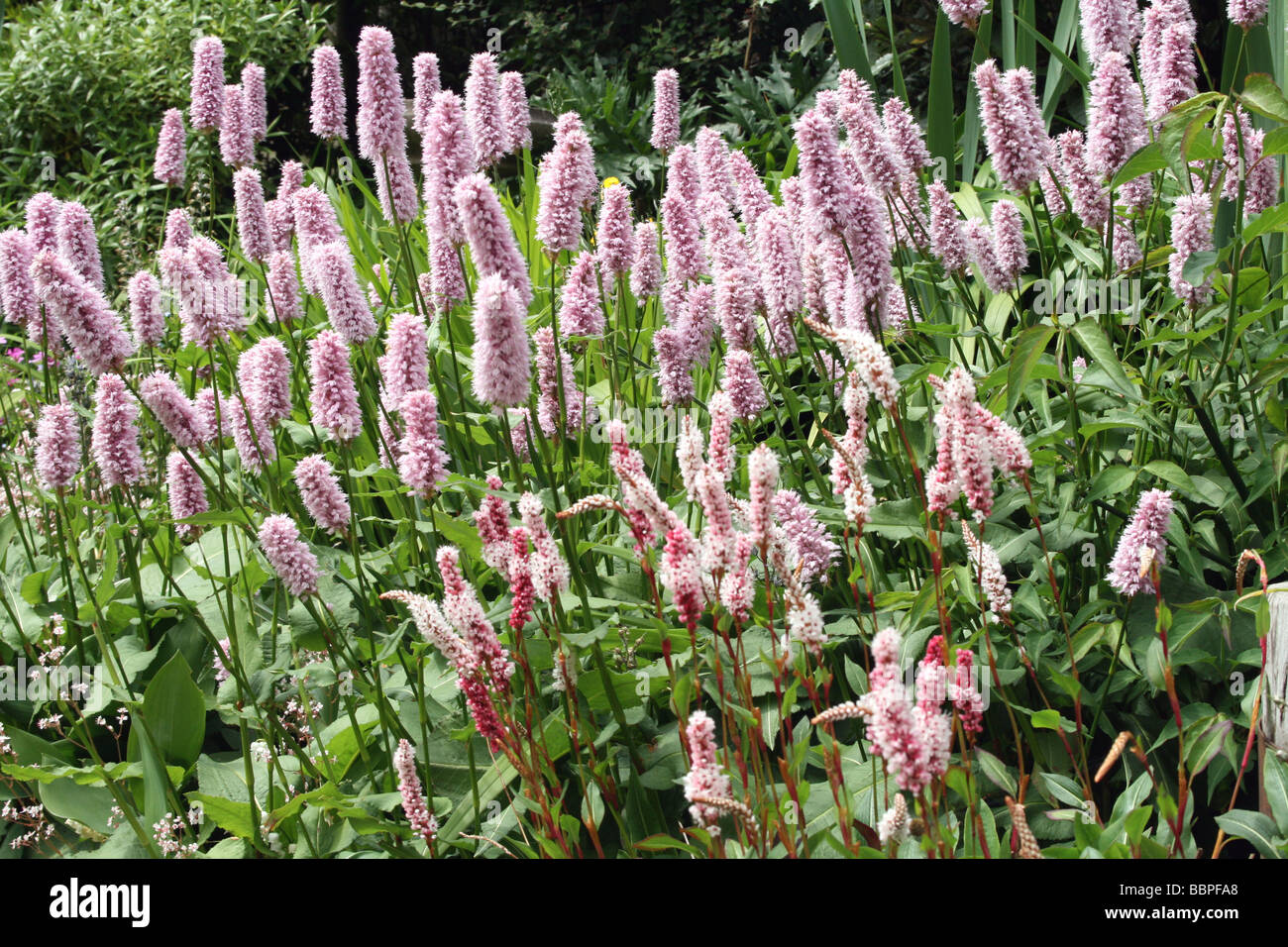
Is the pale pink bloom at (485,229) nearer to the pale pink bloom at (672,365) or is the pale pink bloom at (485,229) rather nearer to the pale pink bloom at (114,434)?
the pale pink bloom at (672,365)

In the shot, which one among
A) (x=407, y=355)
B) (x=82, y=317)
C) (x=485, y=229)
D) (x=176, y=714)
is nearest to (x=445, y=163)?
(x=485, y=229)

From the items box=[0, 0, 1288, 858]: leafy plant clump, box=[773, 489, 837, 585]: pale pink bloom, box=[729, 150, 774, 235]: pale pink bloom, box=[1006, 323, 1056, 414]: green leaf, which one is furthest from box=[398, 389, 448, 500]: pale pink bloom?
box=[729, 150, 774, 235]: pale pink bloom

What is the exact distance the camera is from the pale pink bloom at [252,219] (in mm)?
3584

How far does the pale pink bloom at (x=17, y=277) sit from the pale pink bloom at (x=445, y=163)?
3.57ft

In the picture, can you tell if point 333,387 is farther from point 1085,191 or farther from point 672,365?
point 1085,191

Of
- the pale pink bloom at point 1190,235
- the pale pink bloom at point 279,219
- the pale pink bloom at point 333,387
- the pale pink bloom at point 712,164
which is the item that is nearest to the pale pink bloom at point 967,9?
the pale pink bloom at point 712,164

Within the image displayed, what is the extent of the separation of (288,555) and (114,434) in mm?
744

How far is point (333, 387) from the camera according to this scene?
2488 millimetres

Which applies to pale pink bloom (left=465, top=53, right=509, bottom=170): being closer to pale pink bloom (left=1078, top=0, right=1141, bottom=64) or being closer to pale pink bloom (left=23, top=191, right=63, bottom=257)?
pale pink bloom (left=23, top=191, right=63, bottom=257)

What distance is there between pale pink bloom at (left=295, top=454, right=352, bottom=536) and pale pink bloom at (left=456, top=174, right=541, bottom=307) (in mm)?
522

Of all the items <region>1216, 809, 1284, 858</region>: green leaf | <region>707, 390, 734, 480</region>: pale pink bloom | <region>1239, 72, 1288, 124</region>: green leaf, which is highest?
<region>1239, 72, 1288, 124</region>: green leaf

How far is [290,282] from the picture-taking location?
134 inches

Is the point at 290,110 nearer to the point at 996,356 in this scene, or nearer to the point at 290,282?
the point at 290,282

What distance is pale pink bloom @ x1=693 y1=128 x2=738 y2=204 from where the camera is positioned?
11.6ft
